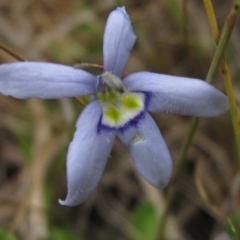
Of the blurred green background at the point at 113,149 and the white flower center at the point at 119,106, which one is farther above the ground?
the white flower center at the point at 119,106

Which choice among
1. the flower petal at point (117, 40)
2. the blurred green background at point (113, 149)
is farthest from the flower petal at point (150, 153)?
the blurred green background at point (113, 149)

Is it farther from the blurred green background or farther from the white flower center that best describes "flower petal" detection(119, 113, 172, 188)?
the blurred green background

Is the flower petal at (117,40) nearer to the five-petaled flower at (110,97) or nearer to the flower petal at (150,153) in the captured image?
the five-petaled flower at (110,97)

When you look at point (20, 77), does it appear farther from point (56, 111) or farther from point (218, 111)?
point (56, 111)

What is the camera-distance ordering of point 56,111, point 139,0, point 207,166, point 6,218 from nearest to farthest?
1. point 6,218
2. point 207,166
3. point 56,111
4. point 139,0

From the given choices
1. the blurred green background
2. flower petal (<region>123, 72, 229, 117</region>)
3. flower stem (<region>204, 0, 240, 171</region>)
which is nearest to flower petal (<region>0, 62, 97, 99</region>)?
flower petal (<region>123, 72, 229, 117</region>)

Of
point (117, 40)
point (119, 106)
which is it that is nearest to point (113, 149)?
point (119, 106)

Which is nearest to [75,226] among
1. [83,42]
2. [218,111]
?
[83,42]
